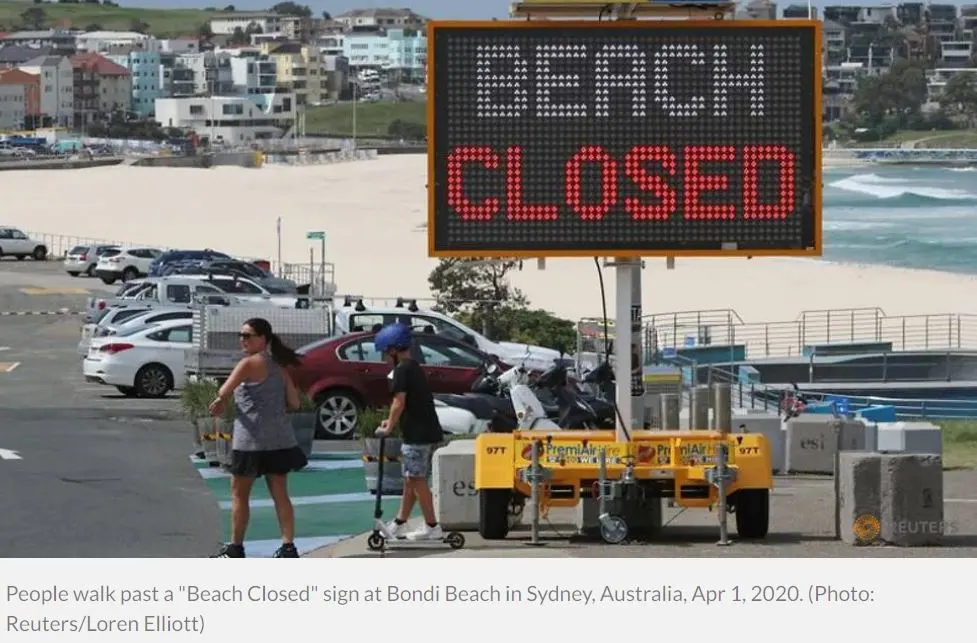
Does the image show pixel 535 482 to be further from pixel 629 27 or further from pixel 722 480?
pixel 629 27

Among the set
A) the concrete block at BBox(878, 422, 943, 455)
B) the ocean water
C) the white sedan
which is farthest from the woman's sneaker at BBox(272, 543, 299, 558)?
the ocean water

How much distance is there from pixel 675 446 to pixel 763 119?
2.19 m

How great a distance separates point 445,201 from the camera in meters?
12.4

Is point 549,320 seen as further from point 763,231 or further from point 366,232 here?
point 366,232

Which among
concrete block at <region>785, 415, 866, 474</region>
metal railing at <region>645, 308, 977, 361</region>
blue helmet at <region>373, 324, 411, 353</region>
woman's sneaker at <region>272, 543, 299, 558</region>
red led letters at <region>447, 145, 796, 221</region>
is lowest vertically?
metal railing at <region>645, 308, 977, 361</region>

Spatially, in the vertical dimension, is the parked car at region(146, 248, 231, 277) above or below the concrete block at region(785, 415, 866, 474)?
above

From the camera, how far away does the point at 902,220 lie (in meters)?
96.8

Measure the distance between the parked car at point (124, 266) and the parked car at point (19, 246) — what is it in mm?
10699

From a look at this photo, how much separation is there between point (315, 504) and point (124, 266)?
42.0 metres

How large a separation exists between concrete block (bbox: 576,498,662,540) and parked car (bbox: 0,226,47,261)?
5602 centimetres

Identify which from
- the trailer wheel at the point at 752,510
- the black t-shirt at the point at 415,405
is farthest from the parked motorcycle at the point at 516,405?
the black t-shirt at the point at 415,405

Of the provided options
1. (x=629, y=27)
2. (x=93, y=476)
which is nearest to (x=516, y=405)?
(x=629, y=27)

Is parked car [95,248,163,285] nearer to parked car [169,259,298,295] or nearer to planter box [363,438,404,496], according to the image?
parked car [169,259,298,295]

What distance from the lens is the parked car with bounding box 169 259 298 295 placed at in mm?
44688
